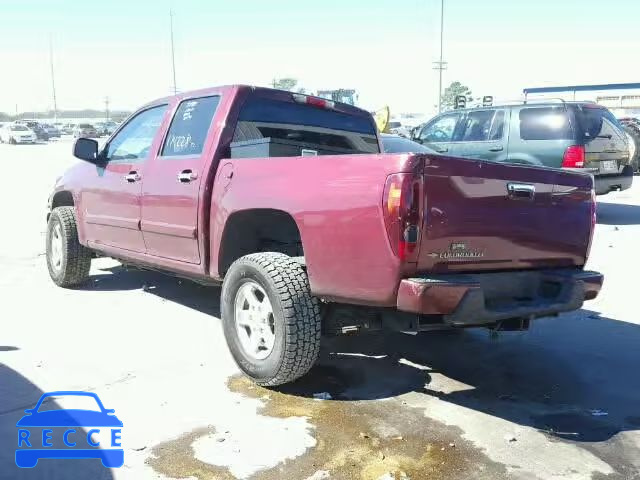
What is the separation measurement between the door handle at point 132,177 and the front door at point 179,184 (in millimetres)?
136

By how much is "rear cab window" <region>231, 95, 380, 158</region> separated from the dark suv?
5360mm

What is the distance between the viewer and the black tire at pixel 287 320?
3762 millimetres

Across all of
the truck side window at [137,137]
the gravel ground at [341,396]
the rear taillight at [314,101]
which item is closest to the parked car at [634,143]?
the gravel ground at [341,396]

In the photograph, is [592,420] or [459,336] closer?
[592,420]

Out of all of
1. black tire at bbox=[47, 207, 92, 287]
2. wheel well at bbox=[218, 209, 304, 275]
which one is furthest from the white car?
wheel well at bbox=[218, 209, 304, 275]

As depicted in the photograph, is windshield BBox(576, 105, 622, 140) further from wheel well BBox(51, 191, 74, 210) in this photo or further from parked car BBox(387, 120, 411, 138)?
parked car BBox(387, 120, 411, 138)

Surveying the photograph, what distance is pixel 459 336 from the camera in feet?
17.5

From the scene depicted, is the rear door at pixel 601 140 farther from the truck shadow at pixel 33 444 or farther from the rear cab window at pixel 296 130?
the truck shadow at pixel 33 444

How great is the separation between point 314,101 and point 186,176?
1342 mm

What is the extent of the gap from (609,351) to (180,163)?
3.55 metres

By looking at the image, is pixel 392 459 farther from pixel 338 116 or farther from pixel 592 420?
pixel 338 116

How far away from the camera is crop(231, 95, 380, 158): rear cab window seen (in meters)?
4.62

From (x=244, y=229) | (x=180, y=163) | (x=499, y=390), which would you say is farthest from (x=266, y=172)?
(x=499, y=390)

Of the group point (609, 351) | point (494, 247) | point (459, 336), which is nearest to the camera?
point (494, 247)
